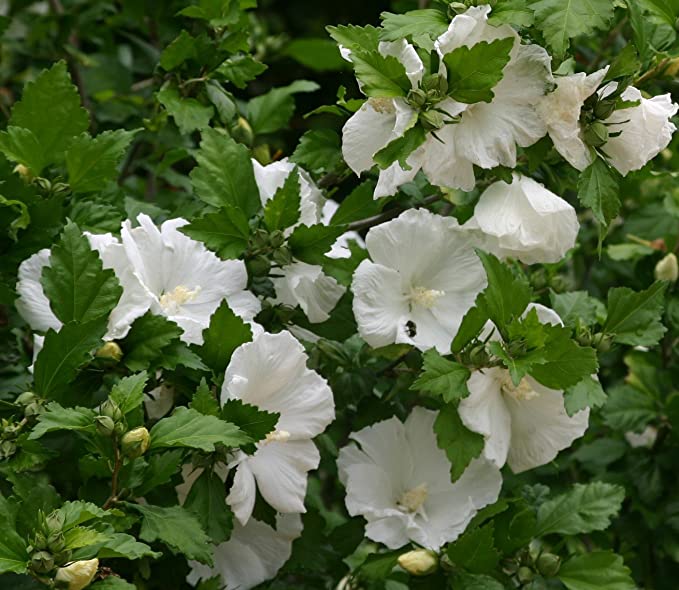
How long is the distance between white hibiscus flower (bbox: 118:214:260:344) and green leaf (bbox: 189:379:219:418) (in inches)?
4.9

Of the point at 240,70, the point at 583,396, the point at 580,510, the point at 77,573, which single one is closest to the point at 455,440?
the point at 583,396

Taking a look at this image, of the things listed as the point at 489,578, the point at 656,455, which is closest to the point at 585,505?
the point at 489,578

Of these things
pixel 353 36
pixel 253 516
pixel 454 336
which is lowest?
pixel 253 516

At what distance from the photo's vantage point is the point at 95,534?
3.42 ft

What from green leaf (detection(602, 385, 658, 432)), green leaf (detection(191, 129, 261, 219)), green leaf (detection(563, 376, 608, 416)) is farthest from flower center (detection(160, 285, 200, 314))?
green leaf (detection(602, 385, 658, 432))

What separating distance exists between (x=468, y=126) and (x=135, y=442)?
487 millimetres

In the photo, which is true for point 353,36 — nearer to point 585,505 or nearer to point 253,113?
point 253,113

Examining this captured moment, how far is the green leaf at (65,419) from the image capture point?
1111 millimetres

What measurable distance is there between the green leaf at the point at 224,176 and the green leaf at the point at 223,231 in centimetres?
5

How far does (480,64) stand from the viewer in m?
1.16

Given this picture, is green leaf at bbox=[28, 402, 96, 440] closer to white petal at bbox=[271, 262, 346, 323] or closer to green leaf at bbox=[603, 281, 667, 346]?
white petal at bbox=[271, 262, 346, 323]

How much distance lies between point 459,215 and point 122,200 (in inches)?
17.6

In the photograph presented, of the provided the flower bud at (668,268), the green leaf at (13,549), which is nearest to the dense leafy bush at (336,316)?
the green leaf at (13,549)

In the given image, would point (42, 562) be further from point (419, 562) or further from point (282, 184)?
point (282, 184)
